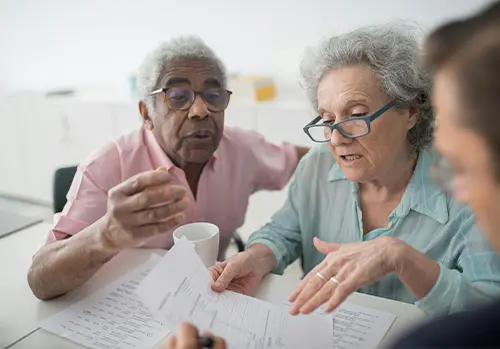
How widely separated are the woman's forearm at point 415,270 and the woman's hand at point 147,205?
49 cm

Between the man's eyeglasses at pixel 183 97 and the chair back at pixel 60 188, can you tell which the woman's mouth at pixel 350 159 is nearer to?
the man's eyeglasses at pixel 183 97

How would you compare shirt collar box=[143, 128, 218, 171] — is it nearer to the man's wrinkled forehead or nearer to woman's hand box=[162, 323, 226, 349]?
the man's wrinkled forehead

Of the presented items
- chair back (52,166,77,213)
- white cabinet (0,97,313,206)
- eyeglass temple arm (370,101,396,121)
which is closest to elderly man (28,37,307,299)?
chair back (52,166,77,213)

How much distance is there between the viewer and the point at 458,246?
1.26 meters

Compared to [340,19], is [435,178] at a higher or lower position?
lower

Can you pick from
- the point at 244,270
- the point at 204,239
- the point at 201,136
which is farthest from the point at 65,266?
the point at 201,136

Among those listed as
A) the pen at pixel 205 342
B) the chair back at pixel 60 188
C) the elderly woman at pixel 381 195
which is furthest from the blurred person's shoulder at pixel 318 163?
the chair back at pixel 60 188

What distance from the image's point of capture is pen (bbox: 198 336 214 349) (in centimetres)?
82

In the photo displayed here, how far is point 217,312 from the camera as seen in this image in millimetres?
1026

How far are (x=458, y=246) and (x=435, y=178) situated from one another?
64cm

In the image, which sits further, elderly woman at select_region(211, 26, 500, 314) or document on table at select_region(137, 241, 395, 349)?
elderly woman at select_region(211, 26, 500, 314)

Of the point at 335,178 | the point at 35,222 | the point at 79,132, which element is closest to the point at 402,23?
the point at 335,178

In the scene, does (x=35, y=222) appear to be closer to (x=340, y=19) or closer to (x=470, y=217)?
(x=470, y=217)

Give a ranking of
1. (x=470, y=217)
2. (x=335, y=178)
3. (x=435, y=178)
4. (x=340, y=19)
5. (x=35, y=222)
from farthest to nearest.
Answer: (x=340, y=19) < (x=35, y=222) < (x=335, y=178) < (x=470, y=217) < (x=435, y=178)
